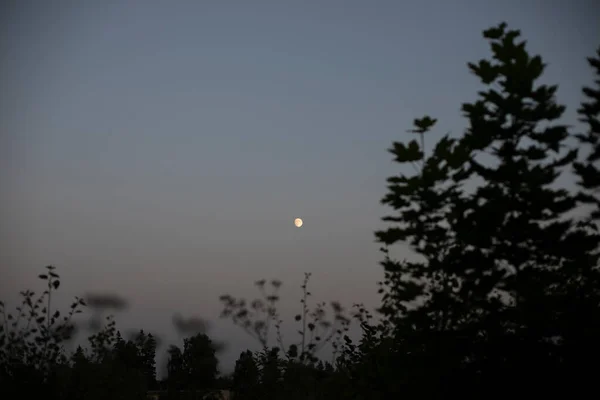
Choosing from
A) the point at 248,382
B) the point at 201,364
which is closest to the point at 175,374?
the point at 201,364

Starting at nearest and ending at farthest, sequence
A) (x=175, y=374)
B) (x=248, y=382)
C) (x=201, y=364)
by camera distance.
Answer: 1. (x=201, y=364)
2. (x=175, y=374)
3. (x=248, y=382)

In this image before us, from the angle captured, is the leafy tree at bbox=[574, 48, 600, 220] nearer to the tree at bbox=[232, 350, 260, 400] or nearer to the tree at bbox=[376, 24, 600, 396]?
the tree at bbox=[376, 24, 600, 396]

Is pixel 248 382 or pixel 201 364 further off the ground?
pixel 201 364

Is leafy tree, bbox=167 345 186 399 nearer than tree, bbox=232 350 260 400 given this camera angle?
Yes

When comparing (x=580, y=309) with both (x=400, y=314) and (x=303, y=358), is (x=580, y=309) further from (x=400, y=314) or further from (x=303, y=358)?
(x=303, y=358)

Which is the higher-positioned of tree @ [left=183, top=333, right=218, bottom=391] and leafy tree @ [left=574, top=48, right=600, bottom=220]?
leafy tree @ [left=574, top=48, right=600, bottom=220]

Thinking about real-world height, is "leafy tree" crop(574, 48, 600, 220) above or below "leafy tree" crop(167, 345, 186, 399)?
above

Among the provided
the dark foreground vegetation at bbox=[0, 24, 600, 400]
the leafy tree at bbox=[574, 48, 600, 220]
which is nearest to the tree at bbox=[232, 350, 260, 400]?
the dark foreground vegetation at bbox=[0, 24, 600, 400]

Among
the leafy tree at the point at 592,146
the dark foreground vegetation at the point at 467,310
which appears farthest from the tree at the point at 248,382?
the leafy tree at the point at 592,146

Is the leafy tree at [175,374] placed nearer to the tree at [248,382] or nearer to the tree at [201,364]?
the tree at [201,364]

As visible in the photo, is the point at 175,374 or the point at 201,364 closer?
the point at 201,364

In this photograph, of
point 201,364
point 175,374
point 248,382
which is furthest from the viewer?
point 248,382

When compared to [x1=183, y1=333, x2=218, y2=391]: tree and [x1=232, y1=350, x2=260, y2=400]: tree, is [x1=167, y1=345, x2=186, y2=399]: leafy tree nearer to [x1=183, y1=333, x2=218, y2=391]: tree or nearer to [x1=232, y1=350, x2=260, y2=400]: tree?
[x1=183, y1=333, x2=218, y2=391]: tree

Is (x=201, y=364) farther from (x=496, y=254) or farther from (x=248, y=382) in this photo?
(x=496, y=254)
